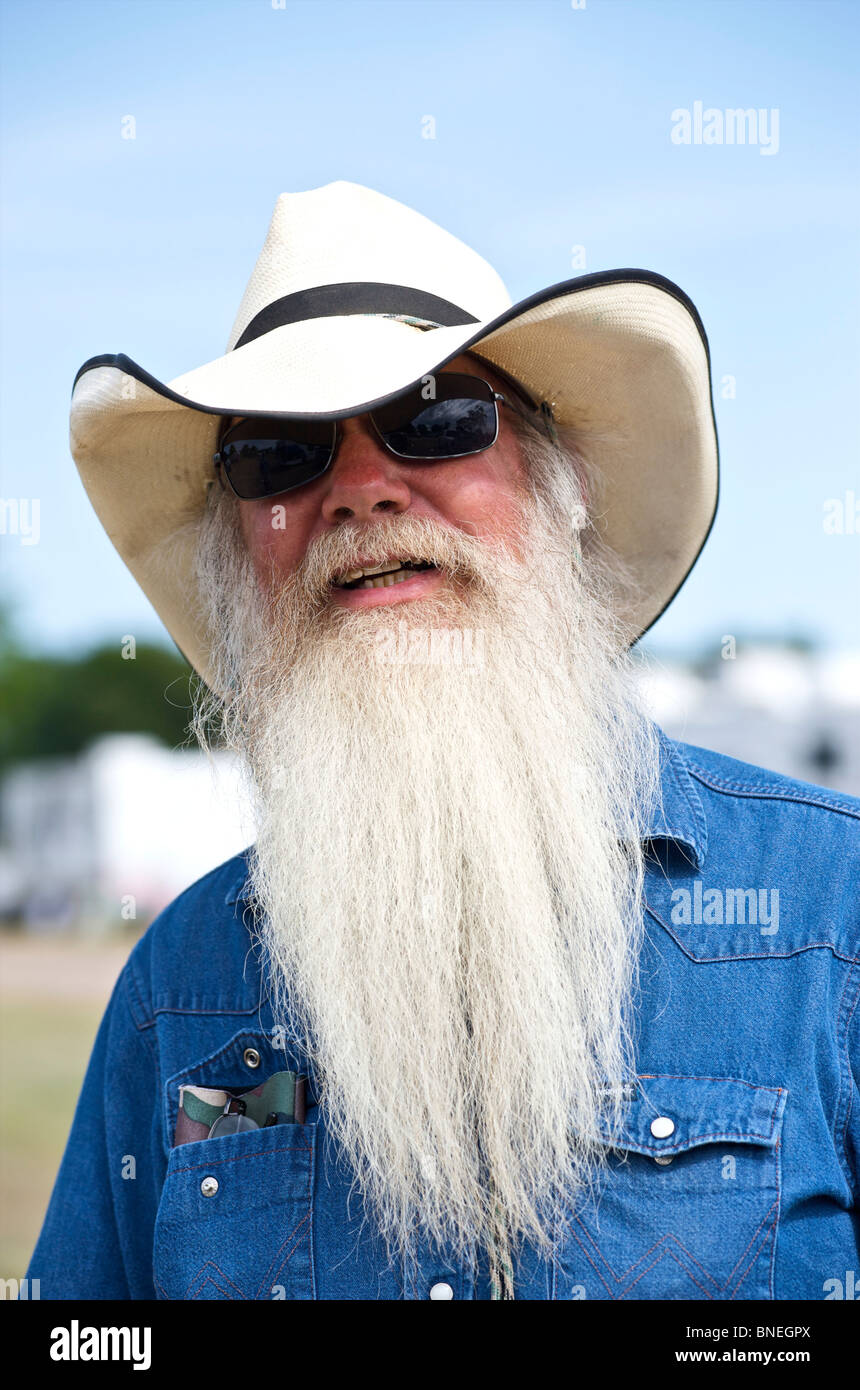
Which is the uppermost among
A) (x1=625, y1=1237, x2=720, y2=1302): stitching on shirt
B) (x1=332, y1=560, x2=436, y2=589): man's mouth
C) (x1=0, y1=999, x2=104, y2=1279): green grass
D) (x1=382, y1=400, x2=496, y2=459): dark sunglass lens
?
(x1=382, y1=400, x2=496, y2=459): dark sunglass lens

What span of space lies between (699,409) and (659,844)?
0.94 metres

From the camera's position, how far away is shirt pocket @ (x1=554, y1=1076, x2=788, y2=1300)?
5.59ft

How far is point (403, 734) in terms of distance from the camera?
2068 millimetres

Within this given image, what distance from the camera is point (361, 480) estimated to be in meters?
2.12

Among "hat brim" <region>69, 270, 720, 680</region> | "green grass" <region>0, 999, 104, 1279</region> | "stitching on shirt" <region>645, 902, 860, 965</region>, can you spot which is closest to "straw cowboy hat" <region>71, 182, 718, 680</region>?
"hat brim" <region>69, 270, 720, 680</region>

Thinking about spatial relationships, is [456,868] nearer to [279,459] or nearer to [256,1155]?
[256,1155]

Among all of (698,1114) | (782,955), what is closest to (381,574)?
(782,955)

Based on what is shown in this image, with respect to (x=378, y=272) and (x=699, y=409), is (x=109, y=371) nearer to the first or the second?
(x=378, y=272)

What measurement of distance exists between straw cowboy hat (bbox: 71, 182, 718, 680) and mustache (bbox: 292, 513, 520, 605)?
0.23m

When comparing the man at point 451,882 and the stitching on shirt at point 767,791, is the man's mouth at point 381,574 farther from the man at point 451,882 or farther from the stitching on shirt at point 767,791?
the stitching on shirt at point 767,791

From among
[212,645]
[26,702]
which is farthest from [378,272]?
[26,702]

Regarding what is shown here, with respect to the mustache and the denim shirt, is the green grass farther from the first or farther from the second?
the mustache

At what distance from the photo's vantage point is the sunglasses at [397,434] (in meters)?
2.13

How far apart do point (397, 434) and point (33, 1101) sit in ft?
27.6
